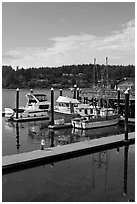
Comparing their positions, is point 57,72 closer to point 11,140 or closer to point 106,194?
point 11,140

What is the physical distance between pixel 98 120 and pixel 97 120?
174 millimetres

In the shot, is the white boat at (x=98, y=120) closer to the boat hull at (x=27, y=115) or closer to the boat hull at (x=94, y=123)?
the boat hull at (x=94, y=123)

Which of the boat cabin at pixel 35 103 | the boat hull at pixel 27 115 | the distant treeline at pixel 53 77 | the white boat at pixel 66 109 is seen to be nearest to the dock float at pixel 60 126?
the white boat at pixel 66 109

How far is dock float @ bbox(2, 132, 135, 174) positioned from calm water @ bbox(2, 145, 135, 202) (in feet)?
1.06

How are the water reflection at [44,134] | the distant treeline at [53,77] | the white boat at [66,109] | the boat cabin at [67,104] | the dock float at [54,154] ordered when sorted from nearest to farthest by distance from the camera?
the dock float at [54,154]
the water reflection at [44,134]
the white boat at [66,109]
the boat cabin at [67,104]
the distant treeline at [53,77]

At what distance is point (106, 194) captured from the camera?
11391mm

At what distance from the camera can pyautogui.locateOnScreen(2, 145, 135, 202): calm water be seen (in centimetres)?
1109

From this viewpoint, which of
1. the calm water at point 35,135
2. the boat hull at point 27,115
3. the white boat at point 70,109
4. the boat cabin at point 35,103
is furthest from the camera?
the boat cabin at point 35,103

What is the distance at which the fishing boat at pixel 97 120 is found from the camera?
2814 cm

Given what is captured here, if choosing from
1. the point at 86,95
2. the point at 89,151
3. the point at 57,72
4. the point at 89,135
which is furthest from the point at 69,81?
the point at 89,151

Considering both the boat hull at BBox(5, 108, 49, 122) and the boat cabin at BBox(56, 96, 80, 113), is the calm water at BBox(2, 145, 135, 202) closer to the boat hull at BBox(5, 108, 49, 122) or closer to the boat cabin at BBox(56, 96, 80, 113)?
the boat cabin at BBox(56, 96, 80, 113)

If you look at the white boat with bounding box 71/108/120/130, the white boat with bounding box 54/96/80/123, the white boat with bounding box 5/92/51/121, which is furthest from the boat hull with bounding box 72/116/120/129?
the white boat with bounding box 5/92/51/121

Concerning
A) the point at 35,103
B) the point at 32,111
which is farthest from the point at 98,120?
the point at 35,103

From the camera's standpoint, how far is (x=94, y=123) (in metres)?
28.6
